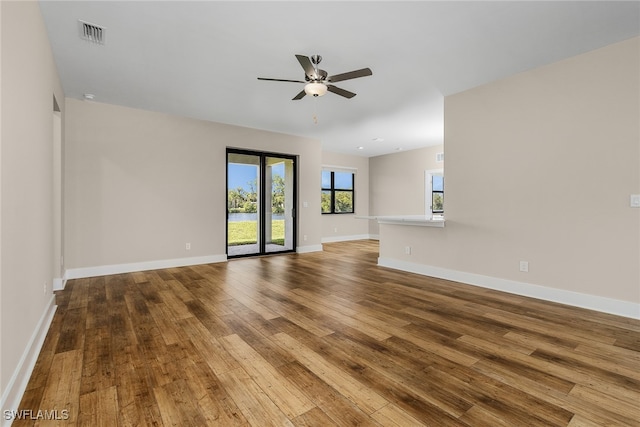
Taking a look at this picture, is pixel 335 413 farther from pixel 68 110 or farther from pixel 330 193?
pixel 330 193

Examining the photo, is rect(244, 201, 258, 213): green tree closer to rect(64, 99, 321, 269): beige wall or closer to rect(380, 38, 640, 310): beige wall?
rect(64, 99, 321, 269): beige wall

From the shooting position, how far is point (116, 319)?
9.53 ft

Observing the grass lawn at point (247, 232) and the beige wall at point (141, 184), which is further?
the grass lawn at point (247, 232)

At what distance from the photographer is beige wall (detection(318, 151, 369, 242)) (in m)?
9.11

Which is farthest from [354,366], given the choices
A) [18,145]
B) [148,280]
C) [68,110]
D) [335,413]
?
[68,110]

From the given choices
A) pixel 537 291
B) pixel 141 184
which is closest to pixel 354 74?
pixel 537 291

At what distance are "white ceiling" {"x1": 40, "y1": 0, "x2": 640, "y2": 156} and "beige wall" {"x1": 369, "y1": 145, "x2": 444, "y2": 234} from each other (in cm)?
369

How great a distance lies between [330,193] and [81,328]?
726cm

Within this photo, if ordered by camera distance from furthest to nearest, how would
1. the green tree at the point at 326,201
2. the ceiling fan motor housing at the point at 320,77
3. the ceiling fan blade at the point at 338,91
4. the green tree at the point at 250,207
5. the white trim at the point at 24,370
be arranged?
the green tree at the point at 326,201, the green tree at the point at 250,207, the ceiling fan blade at the point at 338,91, the ceiling fan motor housing at the point at 320,77, the white trim at the point at 24,370

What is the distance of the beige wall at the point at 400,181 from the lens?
8.34 metres

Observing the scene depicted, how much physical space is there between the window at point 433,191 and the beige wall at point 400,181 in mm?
111

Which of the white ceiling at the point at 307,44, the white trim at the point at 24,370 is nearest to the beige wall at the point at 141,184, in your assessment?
the white ceiling at the point at 307,44

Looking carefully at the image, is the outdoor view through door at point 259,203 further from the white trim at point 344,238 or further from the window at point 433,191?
the window at point 433,191

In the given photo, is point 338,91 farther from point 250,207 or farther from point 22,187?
point 250,207
